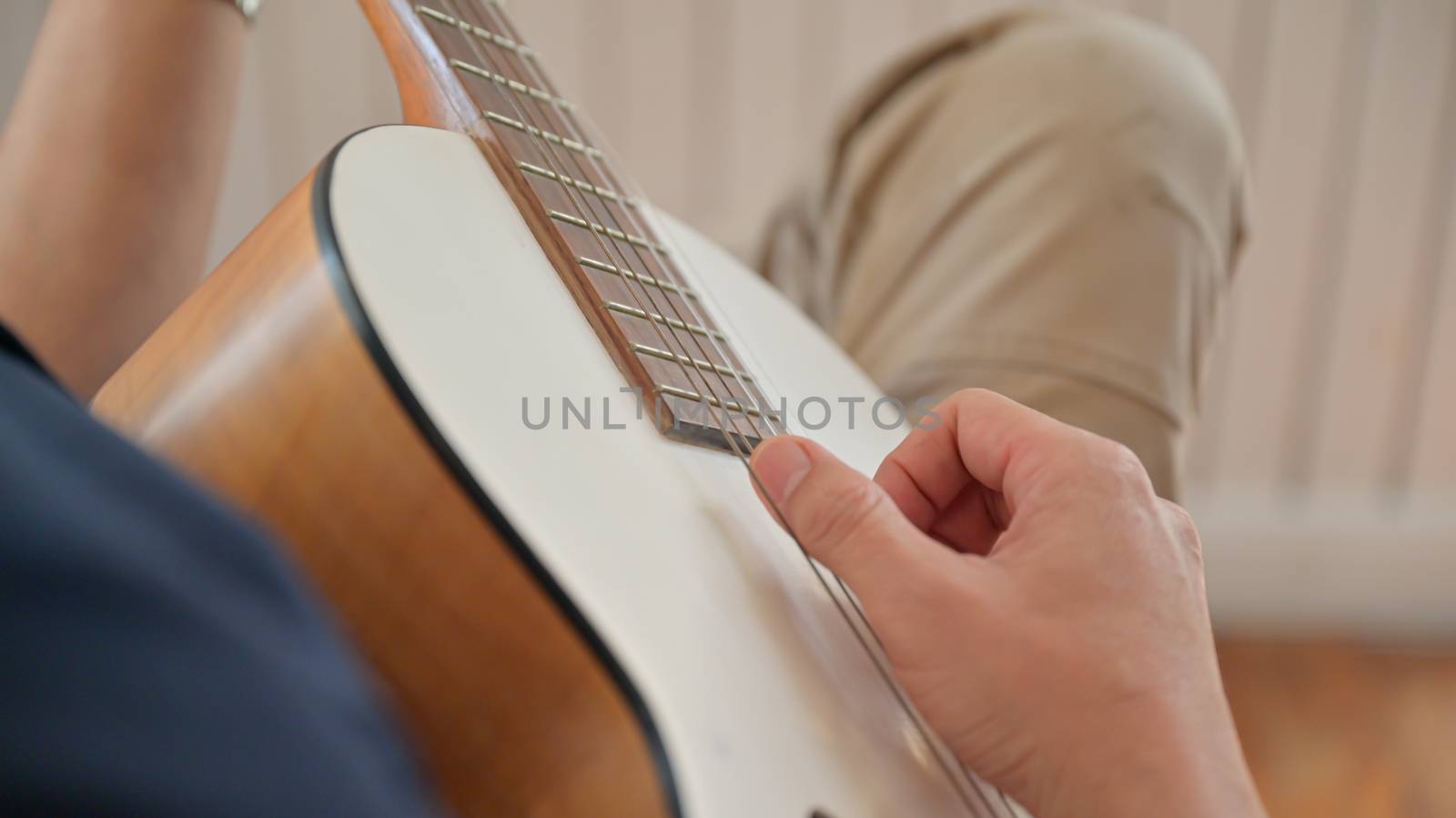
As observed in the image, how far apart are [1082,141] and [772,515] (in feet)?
1.38

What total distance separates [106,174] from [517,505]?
0.40 m

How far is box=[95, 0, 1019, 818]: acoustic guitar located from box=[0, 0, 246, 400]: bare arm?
186 mm

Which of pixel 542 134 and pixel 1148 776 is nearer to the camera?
pixel 1148 776

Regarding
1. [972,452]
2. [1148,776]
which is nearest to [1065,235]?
[972,452]

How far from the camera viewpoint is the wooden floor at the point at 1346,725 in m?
1.30

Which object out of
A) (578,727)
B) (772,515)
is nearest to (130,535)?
(578,727)

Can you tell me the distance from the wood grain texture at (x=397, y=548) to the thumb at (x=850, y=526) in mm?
118

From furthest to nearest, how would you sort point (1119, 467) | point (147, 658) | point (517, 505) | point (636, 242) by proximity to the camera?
point (636, 242) → point (1119, 467) → point (517, 505) → point (147, 658)

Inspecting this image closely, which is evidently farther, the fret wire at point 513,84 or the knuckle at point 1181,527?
the fret wire at point 513,84

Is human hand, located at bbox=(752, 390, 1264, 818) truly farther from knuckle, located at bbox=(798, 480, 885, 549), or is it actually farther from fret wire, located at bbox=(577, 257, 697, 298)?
fret wire, located at bbox=(577, 257, 697, 298)

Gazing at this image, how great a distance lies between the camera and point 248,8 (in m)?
0.63

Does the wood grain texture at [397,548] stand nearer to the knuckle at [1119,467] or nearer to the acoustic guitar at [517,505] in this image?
the acoustic guitar at [517,505]

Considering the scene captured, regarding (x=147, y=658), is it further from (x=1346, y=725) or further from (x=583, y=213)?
(x=1346, y=725)

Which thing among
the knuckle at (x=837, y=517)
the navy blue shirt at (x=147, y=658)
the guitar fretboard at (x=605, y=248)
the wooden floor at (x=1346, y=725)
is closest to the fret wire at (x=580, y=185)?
the guitar fretboard at (x=605, y=248)
